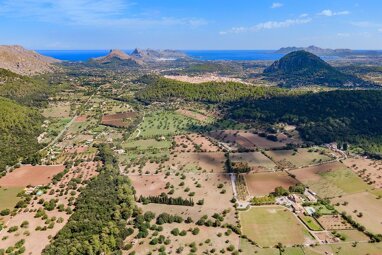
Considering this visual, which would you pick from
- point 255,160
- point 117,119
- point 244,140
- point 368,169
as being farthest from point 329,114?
point 117,119

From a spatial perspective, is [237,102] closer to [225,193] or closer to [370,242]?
[225,193]

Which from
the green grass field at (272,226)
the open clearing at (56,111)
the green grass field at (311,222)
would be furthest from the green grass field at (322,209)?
the open clearing at (56,111)

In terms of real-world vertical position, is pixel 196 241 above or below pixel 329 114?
below

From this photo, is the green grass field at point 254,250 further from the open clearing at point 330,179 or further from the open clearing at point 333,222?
the open clearing at point 330,179

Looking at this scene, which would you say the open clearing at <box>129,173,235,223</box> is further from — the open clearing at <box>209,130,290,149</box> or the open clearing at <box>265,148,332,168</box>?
the open clearing at <box>209,130,290,149</box>

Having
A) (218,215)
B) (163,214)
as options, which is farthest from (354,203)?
(163,214)

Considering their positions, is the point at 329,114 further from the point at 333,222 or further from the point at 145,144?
the point at 333,222
